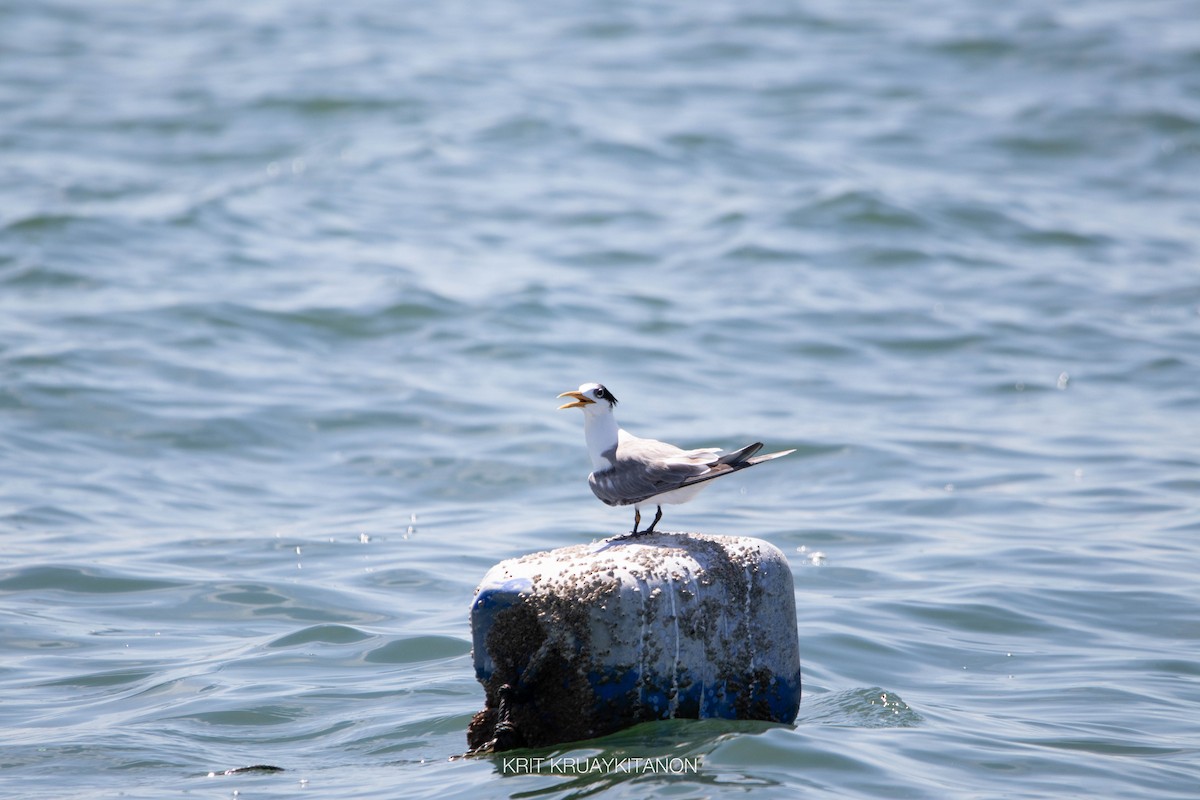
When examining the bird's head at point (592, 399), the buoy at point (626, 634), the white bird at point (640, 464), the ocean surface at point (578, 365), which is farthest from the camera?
the ocean surface at point (578, 365)

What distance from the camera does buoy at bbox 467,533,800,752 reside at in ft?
17.4

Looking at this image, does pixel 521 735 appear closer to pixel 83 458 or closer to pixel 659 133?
pixel 83 458

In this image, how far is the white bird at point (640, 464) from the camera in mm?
5504

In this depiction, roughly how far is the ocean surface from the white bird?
902mm

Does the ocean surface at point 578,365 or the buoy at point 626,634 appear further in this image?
the ocean surface at point 578,365

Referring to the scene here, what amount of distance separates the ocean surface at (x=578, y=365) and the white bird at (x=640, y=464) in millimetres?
902

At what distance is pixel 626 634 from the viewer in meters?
5.28

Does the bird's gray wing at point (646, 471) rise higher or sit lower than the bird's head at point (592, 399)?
lower

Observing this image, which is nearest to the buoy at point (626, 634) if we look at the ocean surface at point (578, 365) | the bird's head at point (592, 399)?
the ocean surface at point (578, 365)

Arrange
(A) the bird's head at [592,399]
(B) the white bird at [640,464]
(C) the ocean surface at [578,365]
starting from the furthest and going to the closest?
(C) the ocean surface at [578,365] → (A) the bird's head at [592,399] → (B) the white bird at [640,464]

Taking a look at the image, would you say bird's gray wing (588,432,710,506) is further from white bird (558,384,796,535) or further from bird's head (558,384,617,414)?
bird's head (558,384,617,414)

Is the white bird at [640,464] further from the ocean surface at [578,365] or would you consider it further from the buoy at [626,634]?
the ocean surface at [578,365]

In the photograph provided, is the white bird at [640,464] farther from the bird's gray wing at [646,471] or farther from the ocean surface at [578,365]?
the ocean surface at [578,365]

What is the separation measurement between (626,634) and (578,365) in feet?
29.9
